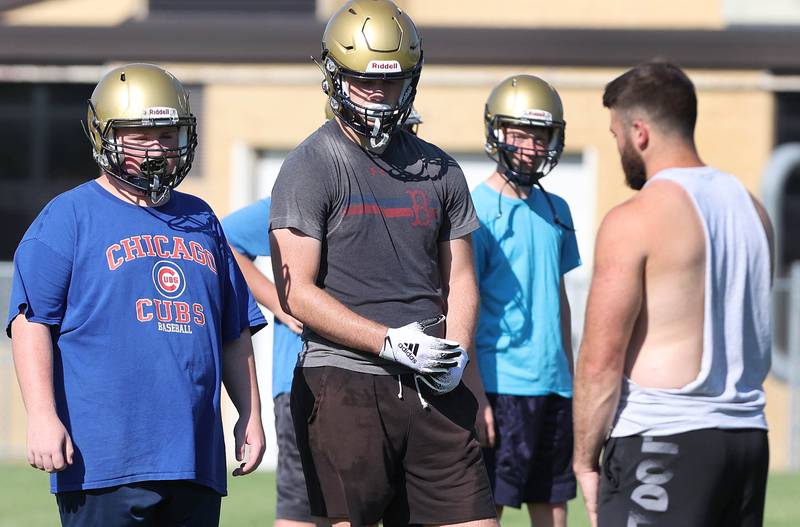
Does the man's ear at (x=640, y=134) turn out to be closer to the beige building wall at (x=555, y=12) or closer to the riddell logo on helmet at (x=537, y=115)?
the riddell logo on helmet at (x=537, y=115)

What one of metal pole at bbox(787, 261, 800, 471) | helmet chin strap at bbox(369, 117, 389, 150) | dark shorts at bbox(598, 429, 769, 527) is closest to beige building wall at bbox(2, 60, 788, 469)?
metal pole at bbox(787, 261, 800, 471)

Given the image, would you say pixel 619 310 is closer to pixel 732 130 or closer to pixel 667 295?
pixel 667 295

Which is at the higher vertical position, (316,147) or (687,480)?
(316,147)

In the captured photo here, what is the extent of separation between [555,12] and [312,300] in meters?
9.29

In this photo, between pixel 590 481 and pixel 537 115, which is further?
pixel 537 115

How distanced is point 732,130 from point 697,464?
9.26m

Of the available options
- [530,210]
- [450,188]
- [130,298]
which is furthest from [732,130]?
[130,298]

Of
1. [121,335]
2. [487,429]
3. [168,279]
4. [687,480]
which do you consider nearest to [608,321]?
[687,480]

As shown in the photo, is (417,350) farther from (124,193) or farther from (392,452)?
(124,193)

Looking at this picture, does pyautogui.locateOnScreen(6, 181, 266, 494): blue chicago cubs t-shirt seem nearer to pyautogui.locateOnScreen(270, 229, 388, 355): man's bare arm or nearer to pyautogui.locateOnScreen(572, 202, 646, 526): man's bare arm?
pyautogui.locateOnScreen(270, 229, 388, 355): man's bare arm

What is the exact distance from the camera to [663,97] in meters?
4.26

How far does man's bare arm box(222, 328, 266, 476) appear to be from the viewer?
438 cm

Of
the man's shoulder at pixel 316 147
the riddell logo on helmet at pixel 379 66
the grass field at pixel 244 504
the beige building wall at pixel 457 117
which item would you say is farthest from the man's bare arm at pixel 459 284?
the beige building wall at pixel 457 117

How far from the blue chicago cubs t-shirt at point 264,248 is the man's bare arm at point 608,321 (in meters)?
2.15
